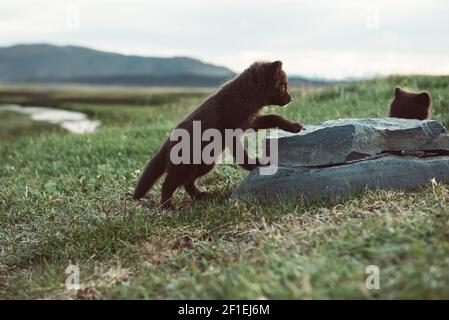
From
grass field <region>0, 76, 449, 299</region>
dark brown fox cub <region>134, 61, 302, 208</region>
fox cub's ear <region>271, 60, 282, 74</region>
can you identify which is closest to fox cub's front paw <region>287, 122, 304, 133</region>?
dark brown fox cub <region>134, 61, 302, 208</region>

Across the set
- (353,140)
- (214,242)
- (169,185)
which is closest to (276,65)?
(353,140)

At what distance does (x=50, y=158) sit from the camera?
11219 mm

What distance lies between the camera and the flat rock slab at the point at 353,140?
6773mm

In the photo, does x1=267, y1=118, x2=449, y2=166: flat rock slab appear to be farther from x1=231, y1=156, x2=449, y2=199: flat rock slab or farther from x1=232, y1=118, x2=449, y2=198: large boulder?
x1=231, y1=156, x2=449, y2=199: flat rock slab

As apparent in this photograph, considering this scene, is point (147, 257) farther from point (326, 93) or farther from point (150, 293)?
point (326, 93)

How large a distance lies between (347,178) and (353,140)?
461 millimetres

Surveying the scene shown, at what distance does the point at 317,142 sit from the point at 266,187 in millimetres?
764

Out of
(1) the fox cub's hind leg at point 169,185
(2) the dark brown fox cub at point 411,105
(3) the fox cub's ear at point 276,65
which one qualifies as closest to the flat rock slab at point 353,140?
(3) the fox cub's ear at point 276,65

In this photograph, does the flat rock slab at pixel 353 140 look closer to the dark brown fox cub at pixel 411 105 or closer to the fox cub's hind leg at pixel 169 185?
Answer: the dark brown fox cub at pixel 411 105

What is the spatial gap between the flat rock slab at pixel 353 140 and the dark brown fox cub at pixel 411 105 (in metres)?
1.07

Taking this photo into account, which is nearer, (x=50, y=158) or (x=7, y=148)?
(x=50, y=158)
